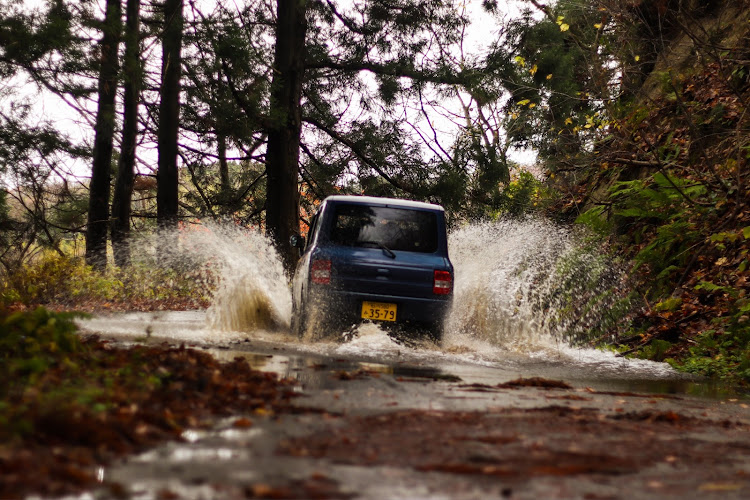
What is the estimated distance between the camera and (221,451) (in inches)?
147

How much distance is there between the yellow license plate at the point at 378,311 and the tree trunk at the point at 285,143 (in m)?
8.49

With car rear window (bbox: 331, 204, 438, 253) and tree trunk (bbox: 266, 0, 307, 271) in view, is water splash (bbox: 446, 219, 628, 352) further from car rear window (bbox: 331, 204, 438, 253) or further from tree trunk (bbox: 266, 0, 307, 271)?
tree trunk (bbox: 266, 0, 307, 271)

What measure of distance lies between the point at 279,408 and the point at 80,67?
38.4ft

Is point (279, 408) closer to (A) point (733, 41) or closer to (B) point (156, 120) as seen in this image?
(A) point (733, 41)

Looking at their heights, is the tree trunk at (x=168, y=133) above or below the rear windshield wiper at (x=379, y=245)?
above

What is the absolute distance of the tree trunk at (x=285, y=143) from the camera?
60.0ft

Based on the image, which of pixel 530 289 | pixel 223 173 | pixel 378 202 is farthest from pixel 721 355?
pixel 223 173

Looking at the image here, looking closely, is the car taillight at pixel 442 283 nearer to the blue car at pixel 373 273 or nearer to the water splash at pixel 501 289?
the blue car at pixel 373 273

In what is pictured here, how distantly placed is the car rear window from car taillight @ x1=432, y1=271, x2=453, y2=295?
1.69 feet

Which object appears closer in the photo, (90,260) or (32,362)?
(32,362)

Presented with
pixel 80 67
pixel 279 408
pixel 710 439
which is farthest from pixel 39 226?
pixel 710 439

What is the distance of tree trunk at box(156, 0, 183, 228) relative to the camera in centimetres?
1948

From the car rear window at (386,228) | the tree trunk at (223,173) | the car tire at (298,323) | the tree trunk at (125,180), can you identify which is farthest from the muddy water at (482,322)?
the tree trunk at (125,180)

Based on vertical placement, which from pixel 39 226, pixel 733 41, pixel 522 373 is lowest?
pixel 522 373
